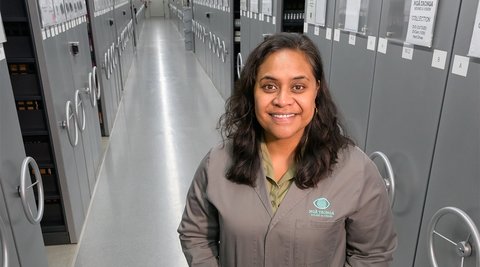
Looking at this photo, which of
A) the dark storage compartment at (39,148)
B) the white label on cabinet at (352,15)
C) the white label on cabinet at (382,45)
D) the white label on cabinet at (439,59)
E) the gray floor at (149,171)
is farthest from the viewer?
the gray floor at (149,171)

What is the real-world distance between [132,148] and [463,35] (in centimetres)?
386

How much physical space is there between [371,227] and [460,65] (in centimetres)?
73

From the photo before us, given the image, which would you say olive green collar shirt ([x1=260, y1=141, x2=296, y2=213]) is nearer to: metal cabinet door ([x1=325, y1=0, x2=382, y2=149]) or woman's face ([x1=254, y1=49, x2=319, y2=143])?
woman's face ([x1=254, y1=49, x2=319, y2=143])

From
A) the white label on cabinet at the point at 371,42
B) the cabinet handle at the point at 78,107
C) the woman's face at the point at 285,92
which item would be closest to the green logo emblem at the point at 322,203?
the woman's face at the point at 285,92

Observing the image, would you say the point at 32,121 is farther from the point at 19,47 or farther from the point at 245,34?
the point at 245,34

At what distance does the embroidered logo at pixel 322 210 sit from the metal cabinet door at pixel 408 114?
28.9 inches

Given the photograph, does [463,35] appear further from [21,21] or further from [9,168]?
[21,21]

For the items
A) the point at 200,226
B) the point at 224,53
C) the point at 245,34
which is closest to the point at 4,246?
the point at 200,226

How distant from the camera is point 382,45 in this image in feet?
6.23

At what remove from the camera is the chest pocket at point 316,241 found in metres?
1.08

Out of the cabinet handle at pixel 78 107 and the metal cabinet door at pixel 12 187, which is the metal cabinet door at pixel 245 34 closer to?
the cabinet handle at pixel 78 107

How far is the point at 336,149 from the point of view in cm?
115

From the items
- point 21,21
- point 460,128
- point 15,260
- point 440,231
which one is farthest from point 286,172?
point 21,21

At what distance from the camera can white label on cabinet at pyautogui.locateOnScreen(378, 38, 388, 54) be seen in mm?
1867
